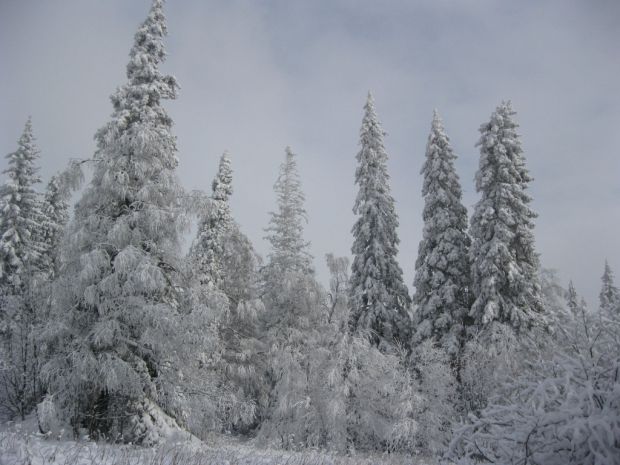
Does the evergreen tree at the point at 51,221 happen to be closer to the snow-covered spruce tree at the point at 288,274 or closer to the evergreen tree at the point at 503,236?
the snow-covered spruce tree at the point at 288,274

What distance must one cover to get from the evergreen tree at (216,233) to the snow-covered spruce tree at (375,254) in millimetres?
7646

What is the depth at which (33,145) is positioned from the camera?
2638 centimetres

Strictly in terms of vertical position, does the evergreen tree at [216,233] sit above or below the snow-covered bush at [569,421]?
above

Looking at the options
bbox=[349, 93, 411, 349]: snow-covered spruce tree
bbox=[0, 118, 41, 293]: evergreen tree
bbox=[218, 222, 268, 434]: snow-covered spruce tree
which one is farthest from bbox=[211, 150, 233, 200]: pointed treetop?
bbox=[0, 118, 41, 293]: evergreen tree

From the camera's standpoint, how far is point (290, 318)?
23.3 meters

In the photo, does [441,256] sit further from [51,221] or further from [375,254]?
[51,221]

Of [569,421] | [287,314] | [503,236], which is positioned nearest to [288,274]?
[287,314]

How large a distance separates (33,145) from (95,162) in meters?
16.7

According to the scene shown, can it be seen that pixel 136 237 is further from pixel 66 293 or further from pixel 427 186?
pixel 427 186

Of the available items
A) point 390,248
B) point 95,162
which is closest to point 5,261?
point 95,162

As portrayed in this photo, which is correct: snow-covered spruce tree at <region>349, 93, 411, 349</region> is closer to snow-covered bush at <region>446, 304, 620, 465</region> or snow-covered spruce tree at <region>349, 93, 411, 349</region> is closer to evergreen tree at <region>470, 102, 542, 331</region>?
evergreen tree at <region>470, 102, 542, 331</region>

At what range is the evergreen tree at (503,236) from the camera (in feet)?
65.7

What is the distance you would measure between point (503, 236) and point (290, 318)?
11.5 metres

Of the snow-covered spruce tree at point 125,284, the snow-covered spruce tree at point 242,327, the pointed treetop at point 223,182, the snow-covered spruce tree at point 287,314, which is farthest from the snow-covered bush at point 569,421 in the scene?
the pointed treetop at point 223,182
